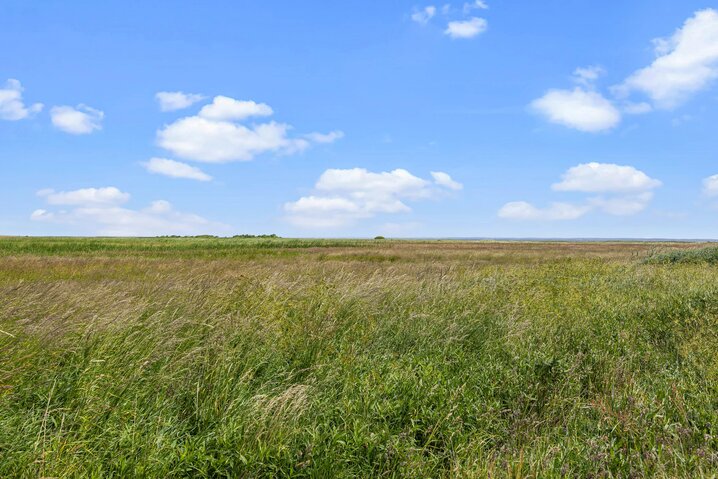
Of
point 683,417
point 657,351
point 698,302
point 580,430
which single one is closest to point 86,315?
point 580,430

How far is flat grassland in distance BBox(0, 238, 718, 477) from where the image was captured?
3.08m

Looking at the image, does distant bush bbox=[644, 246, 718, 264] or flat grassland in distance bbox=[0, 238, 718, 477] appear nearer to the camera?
flat grassland in distance bbox=[0, 238, 718, 477]

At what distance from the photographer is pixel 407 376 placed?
423 cm

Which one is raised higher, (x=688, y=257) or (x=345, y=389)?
(x=688, y=257)

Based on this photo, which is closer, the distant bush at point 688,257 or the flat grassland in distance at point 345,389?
the flat grassland in distance at point 345,389

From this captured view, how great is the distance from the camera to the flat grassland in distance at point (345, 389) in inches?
121

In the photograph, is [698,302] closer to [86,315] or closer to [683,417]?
[683,417]

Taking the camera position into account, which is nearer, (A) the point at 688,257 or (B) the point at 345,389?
(B) the point at 345,389

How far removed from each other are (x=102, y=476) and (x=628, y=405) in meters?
4.42

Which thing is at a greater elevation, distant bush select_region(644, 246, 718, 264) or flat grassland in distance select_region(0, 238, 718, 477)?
distant bush select_region(644, 246, 718, 264)

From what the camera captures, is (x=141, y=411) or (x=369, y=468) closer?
(x=369, y=468)

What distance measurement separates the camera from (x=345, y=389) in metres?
4.11

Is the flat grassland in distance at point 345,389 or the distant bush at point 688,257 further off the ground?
the distant bush at point 688,257

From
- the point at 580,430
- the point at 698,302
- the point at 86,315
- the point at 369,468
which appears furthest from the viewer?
the point at 698,302
